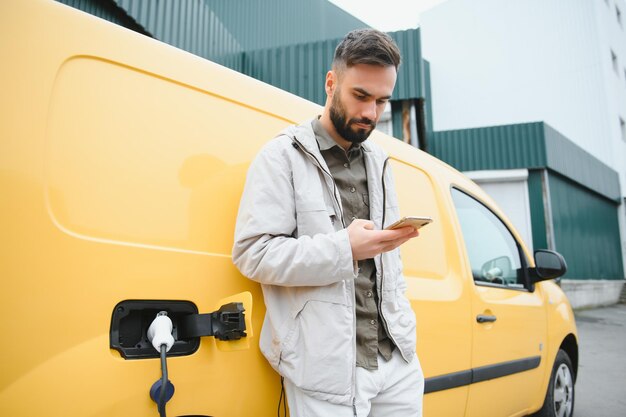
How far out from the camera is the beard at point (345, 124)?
4.73 ft

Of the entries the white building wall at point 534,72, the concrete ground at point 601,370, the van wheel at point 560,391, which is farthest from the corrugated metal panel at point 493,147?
the van wheel at point 560,391

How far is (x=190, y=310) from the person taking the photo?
1174 mm

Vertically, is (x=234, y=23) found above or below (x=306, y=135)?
above

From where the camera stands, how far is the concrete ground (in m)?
3.70

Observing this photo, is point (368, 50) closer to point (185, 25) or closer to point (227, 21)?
point (185, 25)

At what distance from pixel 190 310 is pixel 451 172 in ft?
6.21

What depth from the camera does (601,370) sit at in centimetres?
511

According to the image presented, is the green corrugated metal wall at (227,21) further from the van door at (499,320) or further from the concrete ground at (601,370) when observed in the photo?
the concrete ground at (601,370)

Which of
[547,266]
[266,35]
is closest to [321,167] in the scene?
[547,266]

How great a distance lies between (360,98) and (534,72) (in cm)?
1820

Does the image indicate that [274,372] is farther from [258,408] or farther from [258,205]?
[258,205]

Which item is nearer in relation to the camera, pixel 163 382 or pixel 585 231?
pixel 163 382

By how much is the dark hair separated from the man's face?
20 millimetres

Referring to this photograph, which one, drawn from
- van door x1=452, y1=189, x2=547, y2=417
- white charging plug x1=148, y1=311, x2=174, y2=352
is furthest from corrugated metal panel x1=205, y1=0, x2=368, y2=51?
white charging plug x1=148, y1=311, x2=174, y2=352
